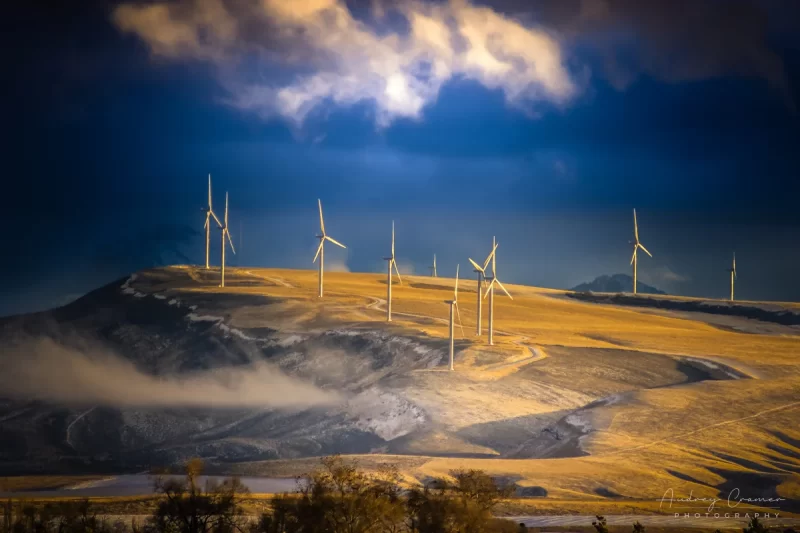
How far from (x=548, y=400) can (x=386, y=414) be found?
17.2 meters

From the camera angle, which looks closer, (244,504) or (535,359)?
(244,504)

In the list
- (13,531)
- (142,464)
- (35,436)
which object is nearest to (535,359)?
(142,464)

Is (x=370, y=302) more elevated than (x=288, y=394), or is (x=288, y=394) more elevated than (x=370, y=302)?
(x=370, y=302)

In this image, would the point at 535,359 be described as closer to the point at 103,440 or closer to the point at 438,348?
the point at 438,348

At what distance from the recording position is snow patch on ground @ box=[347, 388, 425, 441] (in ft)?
334

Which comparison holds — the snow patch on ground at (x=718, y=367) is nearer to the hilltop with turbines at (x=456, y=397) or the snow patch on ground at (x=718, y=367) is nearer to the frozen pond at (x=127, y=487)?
the hilltop with turbines at (x=456, y=397)

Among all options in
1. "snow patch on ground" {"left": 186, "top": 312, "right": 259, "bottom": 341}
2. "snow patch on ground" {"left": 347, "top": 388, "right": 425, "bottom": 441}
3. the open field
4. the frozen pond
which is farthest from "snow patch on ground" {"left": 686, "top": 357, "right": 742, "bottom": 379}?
"snow patch on ground" {"left": 186, "top": 312, "right": 259, "bottom": 341}

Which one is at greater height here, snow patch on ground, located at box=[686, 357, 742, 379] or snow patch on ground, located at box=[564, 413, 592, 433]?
snow patch on ground, located at box=[686, 357, 742, 379]

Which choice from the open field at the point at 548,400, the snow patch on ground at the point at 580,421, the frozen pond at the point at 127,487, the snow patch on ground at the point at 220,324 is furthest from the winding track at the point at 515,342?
the frozen pond at the point at 127,487

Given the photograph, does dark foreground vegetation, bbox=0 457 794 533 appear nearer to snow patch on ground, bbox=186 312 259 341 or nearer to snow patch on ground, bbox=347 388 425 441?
snow patch on ground, bbox=347 388 425 441

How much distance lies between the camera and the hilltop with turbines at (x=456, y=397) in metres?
87.4

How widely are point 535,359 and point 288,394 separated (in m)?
Answer: 30.4

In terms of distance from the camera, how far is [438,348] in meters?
121

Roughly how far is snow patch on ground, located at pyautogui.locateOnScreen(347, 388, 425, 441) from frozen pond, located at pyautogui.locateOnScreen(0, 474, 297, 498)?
74.0 feet
